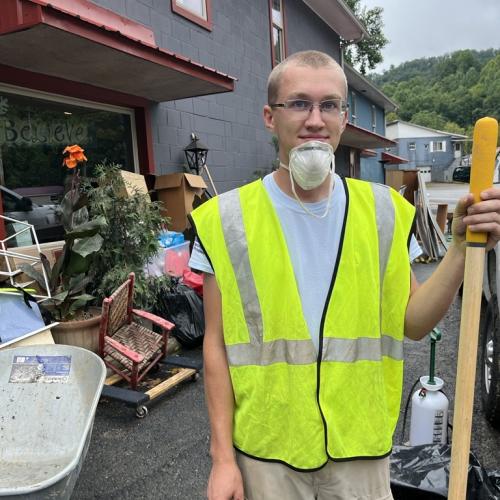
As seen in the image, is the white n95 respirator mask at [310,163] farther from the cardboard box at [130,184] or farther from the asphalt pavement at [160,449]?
the cardboard box at [130,184]

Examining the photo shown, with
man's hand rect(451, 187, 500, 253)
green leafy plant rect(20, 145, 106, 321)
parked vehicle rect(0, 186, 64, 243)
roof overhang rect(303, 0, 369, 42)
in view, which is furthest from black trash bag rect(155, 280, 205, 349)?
roof overhang rect(303, 0, 369, 42)

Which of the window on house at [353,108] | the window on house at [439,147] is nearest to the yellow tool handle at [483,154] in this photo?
the window on house at [353,108]

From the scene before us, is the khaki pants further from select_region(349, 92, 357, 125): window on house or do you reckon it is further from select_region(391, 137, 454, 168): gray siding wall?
select_region(391, 137, 454, 168): gray siding wall

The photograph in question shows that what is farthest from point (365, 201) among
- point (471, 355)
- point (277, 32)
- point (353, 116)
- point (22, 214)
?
point (353, 116)

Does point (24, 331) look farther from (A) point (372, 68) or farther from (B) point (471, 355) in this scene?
(A) point (372, 68)

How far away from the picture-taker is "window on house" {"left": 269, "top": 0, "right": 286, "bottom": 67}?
35.3ft

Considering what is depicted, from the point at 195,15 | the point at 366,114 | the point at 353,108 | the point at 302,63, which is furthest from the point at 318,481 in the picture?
the point at 366,114

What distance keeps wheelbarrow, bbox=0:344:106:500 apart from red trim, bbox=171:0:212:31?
6.13 metres

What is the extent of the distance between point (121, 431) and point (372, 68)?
2547 centimetres

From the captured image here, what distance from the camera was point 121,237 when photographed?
477cm

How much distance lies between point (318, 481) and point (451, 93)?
107 m

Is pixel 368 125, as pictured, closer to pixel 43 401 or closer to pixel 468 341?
pixel 43 401

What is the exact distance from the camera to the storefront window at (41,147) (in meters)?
5.18

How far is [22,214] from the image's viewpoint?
5328mm
